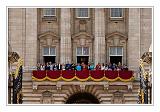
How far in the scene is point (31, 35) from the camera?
3531cm

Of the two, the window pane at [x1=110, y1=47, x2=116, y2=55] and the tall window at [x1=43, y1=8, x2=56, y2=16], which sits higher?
the tall window at [x1=43, y1=8, x2=56, y2=16]

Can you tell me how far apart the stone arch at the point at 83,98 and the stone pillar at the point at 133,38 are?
292 cm

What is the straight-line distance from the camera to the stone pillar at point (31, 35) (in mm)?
35031

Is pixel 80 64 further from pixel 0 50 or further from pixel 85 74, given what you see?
pixel 0 50

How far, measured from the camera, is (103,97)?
1368 inches

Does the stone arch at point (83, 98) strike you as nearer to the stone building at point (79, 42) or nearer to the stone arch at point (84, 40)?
the stone building at point (79, 42)

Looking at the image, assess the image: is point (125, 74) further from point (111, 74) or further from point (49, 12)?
point (49, 12)

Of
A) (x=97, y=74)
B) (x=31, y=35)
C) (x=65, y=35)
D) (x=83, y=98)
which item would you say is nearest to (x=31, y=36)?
(x=31, y=35)

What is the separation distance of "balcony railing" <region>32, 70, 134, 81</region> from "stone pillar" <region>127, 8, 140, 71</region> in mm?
1053

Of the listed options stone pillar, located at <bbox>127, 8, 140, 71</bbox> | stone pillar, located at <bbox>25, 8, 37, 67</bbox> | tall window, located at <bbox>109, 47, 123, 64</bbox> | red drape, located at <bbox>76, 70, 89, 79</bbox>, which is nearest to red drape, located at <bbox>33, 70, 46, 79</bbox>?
stone pillar, located at <bbox>25, 8, 37, 67</bbox>

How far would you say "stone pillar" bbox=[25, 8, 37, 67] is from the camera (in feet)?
115

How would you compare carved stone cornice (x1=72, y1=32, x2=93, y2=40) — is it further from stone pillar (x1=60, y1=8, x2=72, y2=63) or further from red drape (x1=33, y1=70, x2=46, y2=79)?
red drape (x1=33, y1=70, x2=46, y2=79)

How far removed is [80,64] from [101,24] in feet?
9.17
